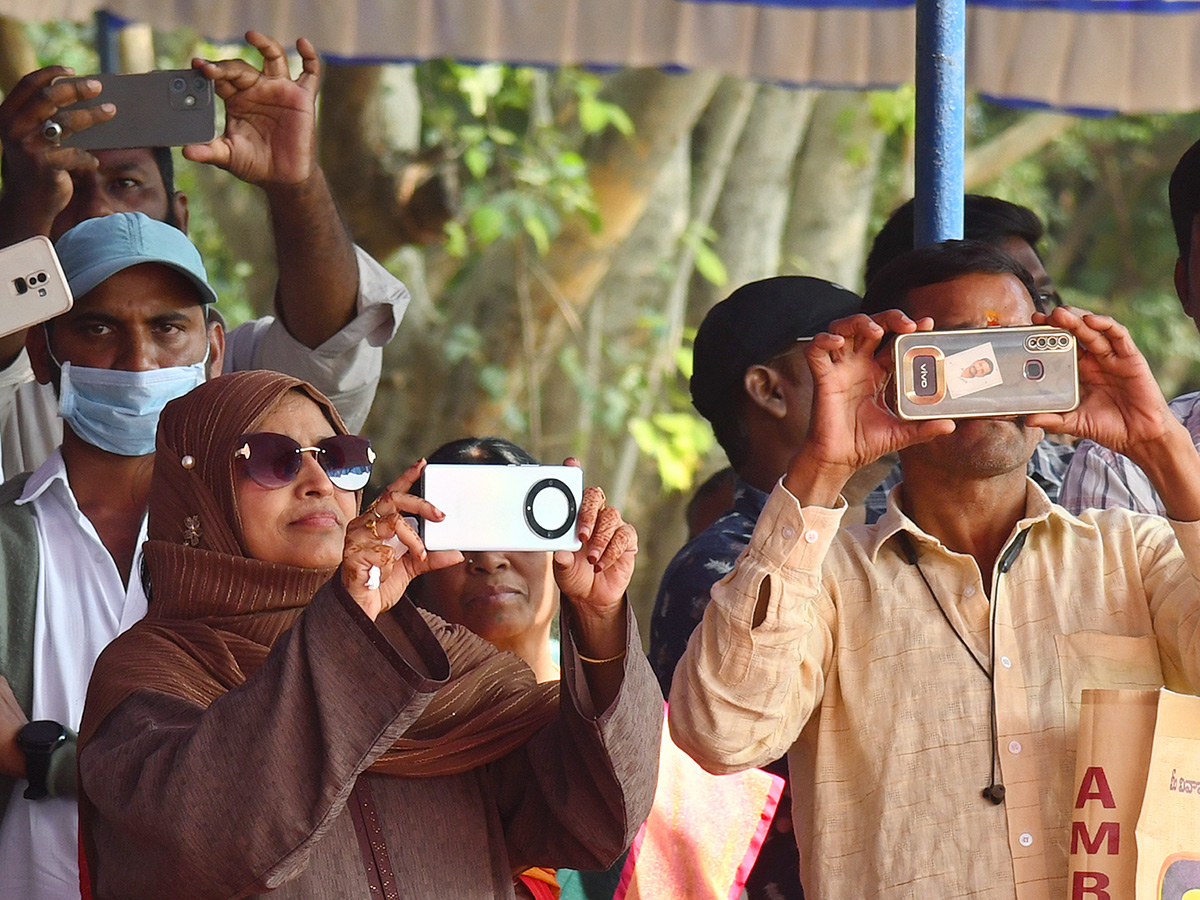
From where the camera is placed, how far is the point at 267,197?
354cm

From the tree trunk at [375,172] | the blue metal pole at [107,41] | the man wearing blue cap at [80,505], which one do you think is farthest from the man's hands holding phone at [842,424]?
the tree trunk at [375,172]

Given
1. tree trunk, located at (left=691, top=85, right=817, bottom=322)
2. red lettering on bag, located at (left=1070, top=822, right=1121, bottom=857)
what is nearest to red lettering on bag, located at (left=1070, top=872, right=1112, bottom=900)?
red lettering on bag, located at (left=1070, top=822, right=1121, bottom=857)

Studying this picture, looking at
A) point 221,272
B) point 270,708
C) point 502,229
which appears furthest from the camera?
point 221,272

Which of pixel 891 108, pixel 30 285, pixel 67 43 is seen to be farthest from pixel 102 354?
pixel 67 43

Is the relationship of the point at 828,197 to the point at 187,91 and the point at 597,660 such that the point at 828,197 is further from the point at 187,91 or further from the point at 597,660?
the point at 597,660

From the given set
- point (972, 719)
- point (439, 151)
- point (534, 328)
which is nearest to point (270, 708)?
point (972, 719)

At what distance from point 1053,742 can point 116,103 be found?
81.2 inches

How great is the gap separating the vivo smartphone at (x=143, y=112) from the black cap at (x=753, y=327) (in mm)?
1066

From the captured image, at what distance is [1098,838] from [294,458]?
1276 millimetres

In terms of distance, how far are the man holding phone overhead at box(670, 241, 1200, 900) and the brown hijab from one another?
11.2 inches

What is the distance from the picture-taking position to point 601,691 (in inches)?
88.3

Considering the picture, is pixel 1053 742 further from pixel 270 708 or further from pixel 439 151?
pixel 439 151

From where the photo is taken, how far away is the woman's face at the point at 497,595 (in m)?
3.20

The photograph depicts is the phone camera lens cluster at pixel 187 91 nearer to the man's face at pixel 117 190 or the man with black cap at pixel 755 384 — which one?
the man's face at pixel 117 190
